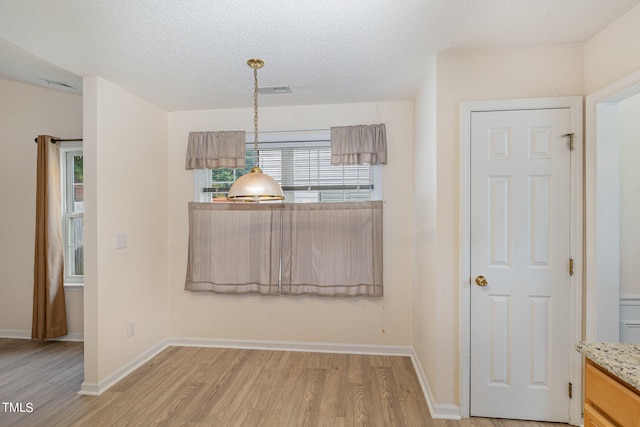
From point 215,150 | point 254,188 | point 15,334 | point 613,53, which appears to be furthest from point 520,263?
point 15,334

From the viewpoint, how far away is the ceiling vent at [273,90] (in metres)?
2.77

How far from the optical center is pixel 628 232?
197 centimetres

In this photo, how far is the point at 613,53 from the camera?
1826 mm

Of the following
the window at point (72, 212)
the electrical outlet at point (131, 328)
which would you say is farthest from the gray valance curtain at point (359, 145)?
the window at point (72, 212)

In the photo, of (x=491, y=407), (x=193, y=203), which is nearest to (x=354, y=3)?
(x=193, y=203)

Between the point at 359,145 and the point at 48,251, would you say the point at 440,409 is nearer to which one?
the point at 359,145

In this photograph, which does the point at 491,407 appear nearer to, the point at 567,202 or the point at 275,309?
the point at 567,202

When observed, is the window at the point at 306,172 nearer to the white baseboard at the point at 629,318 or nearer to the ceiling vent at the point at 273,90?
the ceiling vent at the point at 273,90

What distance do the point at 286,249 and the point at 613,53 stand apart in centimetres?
291

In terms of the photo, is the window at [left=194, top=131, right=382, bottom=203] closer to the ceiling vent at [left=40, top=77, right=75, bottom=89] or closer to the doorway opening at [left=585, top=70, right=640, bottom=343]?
the ceiling vent at [left=40, top=77, right=75, bottom=89]

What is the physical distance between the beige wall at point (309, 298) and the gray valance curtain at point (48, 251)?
3.96 feet

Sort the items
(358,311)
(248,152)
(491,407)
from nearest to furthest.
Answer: (491,407)
(358,311)
(248,152)

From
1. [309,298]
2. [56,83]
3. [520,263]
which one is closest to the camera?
[520,263]

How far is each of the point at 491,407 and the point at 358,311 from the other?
1373 millimetres
